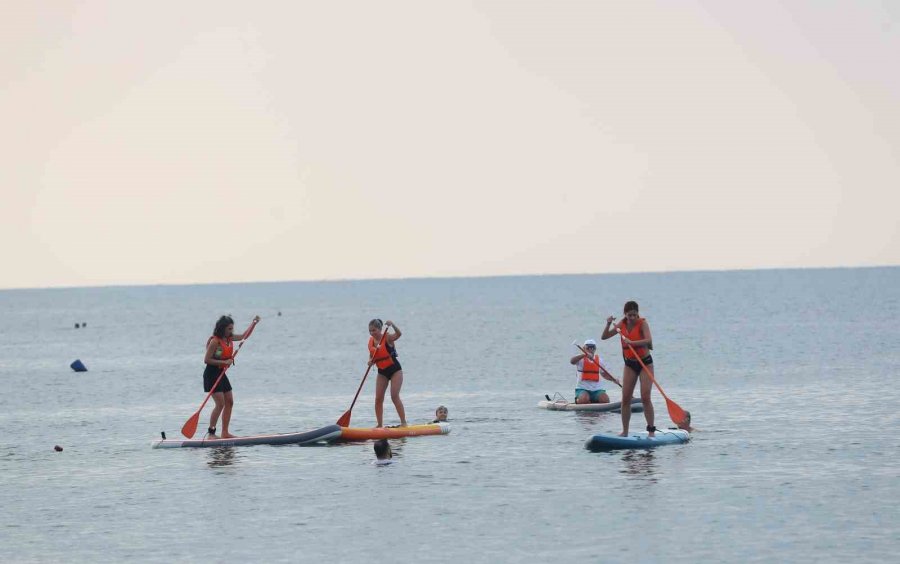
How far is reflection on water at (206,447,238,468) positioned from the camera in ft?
77.8

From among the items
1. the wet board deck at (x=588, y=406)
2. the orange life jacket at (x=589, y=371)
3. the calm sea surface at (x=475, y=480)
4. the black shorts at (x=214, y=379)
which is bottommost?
the calm sea surface at (x=475, y=480)

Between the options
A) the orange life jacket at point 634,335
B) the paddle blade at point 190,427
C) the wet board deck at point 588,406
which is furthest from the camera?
the wet board deck at point 588,406

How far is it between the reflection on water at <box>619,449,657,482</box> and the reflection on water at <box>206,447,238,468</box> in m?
6.59

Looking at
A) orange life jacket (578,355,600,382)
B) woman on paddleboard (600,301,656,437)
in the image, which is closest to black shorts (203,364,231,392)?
woman on paddleboard (600,301,656,437)

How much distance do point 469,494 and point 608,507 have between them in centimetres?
230

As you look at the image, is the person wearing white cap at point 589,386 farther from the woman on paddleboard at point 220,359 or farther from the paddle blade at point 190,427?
the woman on paddleboard at point 220,359

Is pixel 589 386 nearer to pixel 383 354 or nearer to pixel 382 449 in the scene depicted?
pixel 383 354

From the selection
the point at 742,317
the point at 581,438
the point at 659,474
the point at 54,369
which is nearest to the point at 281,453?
the point at 581,438

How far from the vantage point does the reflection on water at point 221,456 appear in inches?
933

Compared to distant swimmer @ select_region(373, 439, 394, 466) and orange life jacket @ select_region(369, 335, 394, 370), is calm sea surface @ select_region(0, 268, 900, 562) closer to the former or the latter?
distant swimmer @ select_region(373, 439, 394, 466)

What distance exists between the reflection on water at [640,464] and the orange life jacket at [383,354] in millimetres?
4470

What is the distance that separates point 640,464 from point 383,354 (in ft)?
16.9

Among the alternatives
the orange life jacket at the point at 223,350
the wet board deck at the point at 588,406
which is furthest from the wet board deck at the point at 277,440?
the wet board deck at the point at 588,406

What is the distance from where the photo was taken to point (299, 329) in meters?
107
